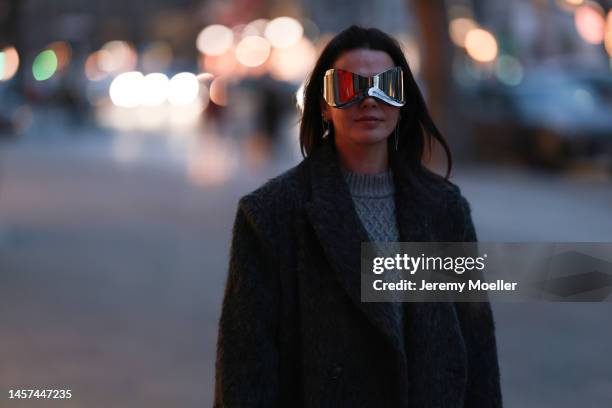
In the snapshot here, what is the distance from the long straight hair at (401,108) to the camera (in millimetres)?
3043

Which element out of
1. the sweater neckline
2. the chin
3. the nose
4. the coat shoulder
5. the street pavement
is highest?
the street pavement

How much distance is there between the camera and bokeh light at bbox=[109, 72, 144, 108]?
49.7 metres

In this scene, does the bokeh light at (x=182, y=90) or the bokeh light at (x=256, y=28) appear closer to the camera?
the bokeh light at (x=182, y=90)

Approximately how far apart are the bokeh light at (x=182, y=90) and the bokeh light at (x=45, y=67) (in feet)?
19.5

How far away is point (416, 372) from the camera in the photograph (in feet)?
9.55

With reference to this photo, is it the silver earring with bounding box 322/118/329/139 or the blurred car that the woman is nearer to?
the silver earring with bounding box 322/118/329/139

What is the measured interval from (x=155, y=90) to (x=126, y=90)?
144 cm

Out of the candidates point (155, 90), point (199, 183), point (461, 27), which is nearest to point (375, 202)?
point (199, 183)

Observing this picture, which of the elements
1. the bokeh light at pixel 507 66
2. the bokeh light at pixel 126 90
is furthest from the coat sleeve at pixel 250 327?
the bokeh light at pixel 126 90

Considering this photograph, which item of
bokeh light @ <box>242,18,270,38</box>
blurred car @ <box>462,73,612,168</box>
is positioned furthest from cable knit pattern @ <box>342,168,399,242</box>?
bokeh light @ <box>242,18,270,38</box>

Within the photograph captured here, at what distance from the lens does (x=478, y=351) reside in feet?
10.1

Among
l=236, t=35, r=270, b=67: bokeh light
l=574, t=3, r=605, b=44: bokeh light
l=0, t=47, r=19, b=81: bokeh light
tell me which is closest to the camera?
l=0, t=47, r=19, b=81: bokeh light

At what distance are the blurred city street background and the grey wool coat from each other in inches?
42.8

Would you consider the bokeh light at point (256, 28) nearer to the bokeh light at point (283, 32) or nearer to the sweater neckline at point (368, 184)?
the bokeh light at point (283, 32)
